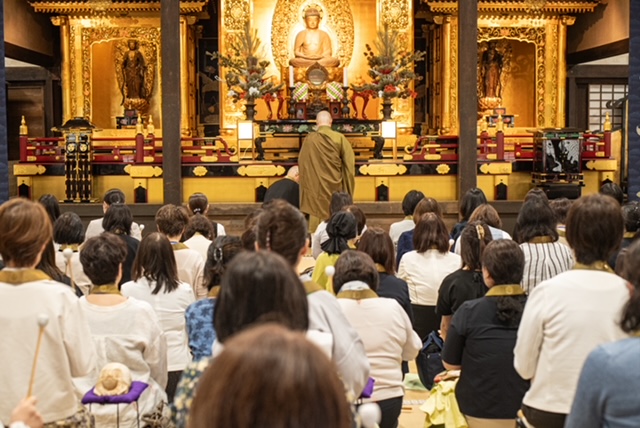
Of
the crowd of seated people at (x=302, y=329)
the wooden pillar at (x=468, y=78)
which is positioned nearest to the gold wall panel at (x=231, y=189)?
the wooden pillar at (x=468, y=78)

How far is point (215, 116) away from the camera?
53.7ft

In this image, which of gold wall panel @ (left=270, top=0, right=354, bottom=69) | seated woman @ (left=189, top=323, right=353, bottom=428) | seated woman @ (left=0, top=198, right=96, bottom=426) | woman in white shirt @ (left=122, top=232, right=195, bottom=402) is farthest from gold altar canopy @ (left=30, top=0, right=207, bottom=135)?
seated woman @ (left=189, top=323, right=353, bottom=428)

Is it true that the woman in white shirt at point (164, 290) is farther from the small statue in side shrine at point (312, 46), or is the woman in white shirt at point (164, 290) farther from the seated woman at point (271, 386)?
the small statue in side shrine at point (312, 46)

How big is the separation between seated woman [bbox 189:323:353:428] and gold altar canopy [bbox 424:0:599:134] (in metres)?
14.6

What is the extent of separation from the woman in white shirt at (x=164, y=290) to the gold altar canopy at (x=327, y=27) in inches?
433

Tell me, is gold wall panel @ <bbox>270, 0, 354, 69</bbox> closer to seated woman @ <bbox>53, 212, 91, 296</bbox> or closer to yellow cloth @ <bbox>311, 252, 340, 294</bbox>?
seated woman @ <bbox>53, 212, 91, 296</bbox>

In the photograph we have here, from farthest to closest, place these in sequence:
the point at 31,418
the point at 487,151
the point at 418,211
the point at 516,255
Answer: the point at 487,151 < the point at 418,211 < the point at 516,255 < the point at 31,418

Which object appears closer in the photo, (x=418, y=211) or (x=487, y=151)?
(x=418, y=211)

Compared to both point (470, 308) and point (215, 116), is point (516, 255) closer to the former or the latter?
point (470, 308)

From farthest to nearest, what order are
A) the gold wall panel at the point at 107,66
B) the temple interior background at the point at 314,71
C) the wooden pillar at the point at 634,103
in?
the gold wall panel at the point at 107,66, the temple interior background at the point at 314,71, the wooden pillar at the point at 634,103

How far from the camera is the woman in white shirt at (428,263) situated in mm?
5957

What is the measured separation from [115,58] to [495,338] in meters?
13.5

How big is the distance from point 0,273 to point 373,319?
157 centimetres

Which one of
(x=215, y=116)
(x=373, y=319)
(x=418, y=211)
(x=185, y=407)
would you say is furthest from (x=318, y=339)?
(x=215, y=116)
